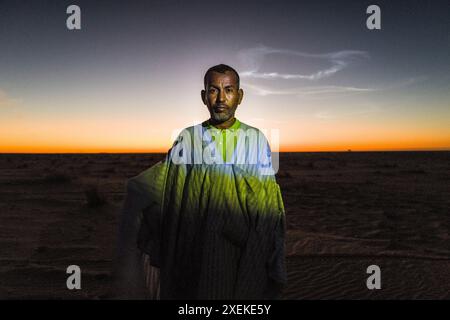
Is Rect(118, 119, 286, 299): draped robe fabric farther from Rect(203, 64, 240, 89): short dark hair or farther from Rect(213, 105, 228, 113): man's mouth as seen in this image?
Rect(203, 64, 240, 89): short dark hair

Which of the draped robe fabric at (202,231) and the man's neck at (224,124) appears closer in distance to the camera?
the draped robe fabric at (202,231)

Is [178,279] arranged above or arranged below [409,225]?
above

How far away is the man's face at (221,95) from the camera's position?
2.32 m

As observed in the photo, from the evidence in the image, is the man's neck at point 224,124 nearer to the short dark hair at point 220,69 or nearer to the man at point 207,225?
the man at point 207,225

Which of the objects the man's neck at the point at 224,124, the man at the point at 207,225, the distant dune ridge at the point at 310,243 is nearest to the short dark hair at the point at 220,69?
the man at the point at 207,225

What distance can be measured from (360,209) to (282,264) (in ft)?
29.6

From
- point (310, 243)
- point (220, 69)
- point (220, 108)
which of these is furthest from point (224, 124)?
point (310, 243)

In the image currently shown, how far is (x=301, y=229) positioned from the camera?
8164mm

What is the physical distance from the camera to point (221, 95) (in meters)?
2.31

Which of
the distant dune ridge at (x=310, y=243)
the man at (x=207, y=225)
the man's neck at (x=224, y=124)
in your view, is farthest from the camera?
the distant dune ridge at (x=310, y=243)

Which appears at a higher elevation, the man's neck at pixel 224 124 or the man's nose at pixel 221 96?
the man's nose at pixel 221 96

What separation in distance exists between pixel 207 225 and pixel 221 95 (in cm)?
82
